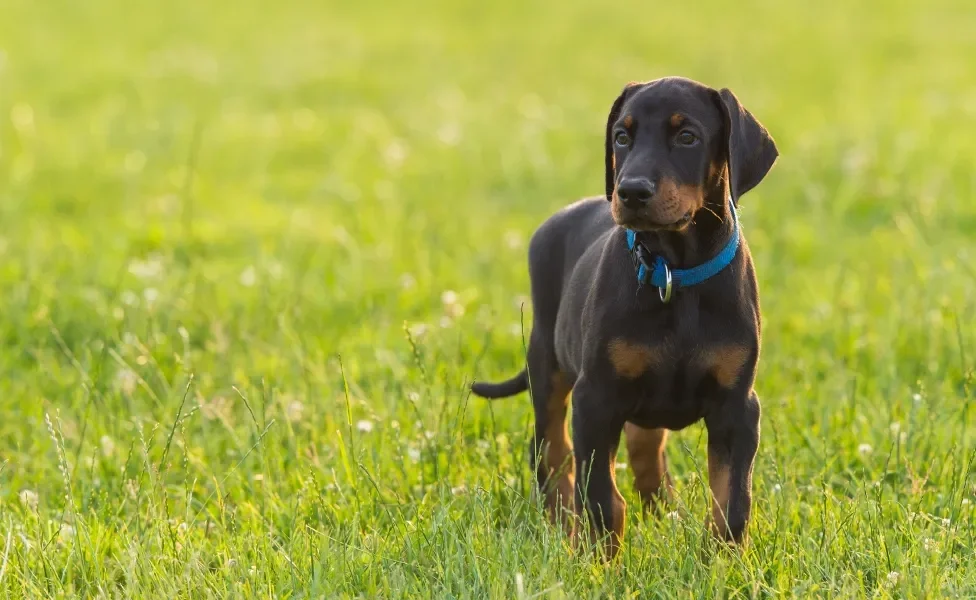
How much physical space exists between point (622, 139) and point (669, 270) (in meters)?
0.41

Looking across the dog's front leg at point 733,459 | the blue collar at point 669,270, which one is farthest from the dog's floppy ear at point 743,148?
the dog's front leg at point 733,459

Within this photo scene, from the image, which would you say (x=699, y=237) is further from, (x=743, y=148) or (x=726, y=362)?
(x=726, y=362)

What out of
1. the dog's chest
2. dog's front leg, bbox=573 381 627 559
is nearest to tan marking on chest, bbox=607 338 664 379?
the dog's chest

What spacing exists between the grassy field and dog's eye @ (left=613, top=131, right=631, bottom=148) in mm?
869

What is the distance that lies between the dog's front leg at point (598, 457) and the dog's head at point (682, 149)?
54 centimetres

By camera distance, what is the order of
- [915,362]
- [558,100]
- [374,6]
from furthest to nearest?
[374,6], [558,100], [915,362]

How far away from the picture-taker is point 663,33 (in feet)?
56.1

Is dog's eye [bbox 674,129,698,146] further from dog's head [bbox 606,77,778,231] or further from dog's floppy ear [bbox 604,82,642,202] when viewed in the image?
dog's floppy ear [bbox 604,82,642,202]

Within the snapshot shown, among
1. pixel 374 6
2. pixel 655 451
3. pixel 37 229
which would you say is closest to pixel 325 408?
pixel 655 451

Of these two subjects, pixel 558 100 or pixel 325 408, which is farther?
pixel 558 100

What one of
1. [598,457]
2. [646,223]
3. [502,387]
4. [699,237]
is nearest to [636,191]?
[646,223]

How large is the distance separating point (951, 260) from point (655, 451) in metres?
3.44

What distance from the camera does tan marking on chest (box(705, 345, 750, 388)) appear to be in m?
3.63

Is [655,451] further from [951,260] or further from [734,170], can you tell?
[951,260]
